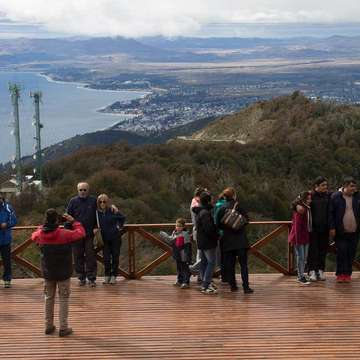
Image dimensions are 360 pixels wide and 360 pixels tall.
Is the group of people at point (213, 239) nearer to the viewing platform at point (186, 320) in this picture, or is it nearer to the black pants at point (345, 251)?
the viewing platform at point (186, 320)

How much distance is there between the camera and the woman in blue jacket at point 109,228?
8.45m

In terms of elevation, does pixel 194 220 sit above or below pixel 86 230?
above

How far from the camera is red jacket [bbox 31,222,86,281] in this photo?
21.4 ft

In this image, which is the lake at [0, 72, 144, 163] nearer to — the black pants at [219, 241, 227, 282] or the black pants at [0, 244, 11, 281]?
the black pants at [0, 244, 11, 281]

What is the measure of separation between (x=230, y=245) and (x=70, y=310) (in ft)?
6.74

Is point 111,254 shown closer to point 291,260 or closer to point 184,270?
point 184,270

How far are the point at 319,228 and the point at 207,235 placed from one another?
59.0 inches

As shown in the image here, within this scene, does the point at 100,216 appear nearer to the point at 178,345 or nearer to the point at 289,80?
the point at 178,345

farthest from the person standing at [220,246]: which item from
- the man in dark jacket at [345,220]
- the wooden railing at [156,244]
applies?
the man in dark jacket at [345,220]

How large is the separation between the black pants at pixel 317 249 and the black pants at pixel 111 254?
2504 mm

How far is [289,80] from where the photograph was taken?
161125 mm

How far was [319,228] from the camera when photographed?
27.9 feet

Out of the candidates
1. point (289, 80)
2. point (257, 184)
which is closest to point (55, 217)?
point (257, 184)

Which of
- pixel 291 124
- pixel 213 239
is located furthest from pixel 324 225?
pixel 291 124
